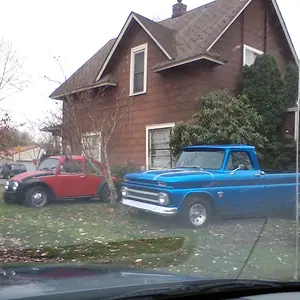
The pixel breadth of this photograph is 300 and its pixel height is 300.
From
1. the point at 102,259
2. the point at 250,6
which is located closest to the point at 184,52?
the point at 250,6

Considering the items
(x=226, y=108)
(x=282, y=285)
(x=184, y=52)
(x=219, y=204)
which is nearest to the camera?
(x=282, y=285)

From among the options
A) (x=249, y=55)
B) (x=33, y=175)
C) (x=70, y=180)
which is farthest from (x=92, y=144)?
(x=249, y=55)

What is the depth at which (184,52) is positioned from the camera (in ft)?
49.9

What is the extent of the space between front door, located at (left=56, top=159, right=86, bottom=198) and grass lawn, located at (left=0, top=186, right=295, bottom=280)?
1.63 m

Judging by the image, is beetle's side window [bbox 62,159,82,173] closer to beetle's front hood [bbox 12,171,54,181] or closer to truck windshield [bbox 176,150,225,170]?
beetle's front hood [bbox 12,171,54,181]

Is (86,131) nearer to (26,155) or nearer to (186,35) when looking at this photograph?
(186,35)

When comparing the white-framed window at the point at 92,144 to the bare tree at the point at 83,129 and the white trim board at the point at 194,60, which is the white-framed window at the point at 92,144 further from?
the white trim board at the point at 194,60

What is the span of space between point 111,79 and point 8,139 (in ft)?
14.5

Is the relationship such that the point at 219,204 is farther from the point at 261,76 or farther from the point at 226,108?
the point at 261,76

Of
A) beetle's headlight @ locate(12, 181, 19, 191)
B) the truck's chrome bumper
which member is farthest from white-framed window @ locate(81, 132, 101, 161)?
the truck's chrome bumper

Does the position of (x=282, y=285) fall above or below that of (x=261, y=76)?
below

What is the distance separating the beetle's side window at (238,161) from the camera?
32.3 feet

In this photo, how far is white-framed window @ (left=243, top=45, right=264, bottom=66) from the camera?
16.6 meters

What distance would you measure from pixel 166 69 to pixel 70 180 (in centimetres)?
525
